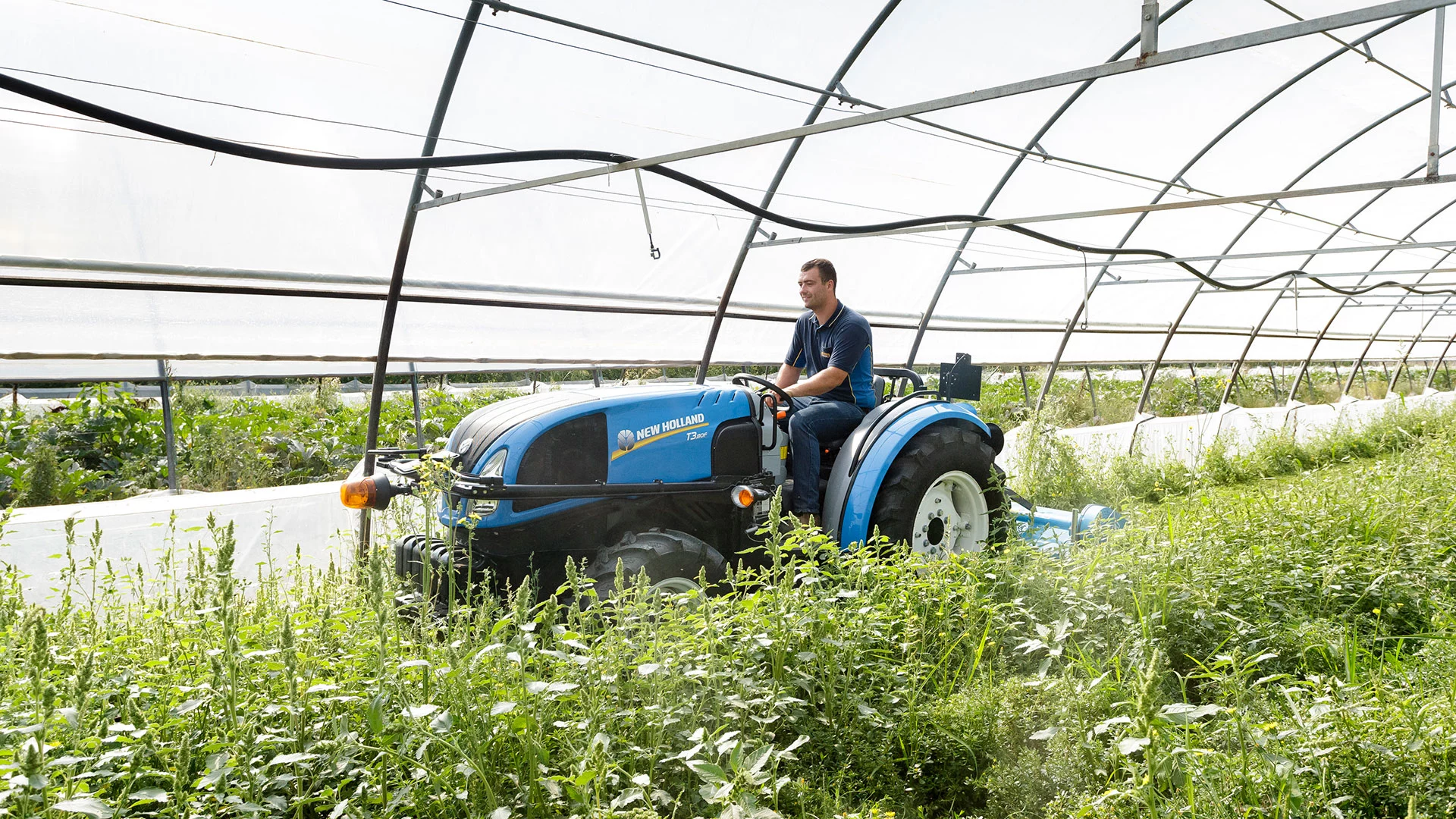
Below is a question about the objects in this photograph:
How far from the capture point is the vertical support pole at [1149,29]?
2.87 metres

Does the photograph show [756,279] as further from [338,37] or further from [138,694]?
[138,694]

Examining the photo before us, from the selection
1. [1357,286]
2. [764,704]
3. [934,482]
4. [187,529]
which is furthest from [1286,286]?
[187,529]

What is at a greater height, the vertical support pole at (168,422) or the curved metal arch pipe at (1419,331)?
the curved metal arch pipe at (1419,331)

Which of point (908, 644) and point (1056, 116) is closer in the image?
point (908, 644)

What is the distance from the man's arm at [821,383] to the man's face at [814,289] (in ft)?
1.23

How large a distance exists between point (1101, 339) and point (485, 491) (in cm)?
1013

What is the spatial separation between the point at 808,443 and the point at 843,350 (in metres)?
0.55

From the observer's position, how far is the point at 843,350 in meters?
4.20

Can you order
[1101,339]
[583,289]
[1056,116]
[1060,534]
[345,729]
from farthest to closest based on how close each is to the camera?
[1101,339] < [1056,116] < [583,289] < [1060,534] < [345,729]

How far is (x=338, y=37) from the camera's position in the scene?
13.8 ft

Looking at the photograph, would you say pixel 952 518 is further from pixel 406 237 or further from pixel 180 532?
pixel 180 532

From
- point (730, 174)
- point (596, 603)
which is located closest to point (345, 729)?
point (596, 603)

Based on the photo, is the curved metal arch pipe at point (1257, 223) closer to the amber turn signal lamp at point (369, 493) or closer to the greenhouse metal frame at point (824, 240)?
the greenhouse metal frame at point (824, 240)

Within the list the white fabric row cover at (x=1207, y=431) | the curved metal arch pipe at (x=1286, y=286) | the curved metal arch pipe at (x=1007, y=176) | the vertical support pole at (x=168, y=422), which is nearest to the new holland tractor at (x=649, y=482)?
the vertical support pole at (x=168, y=422)
